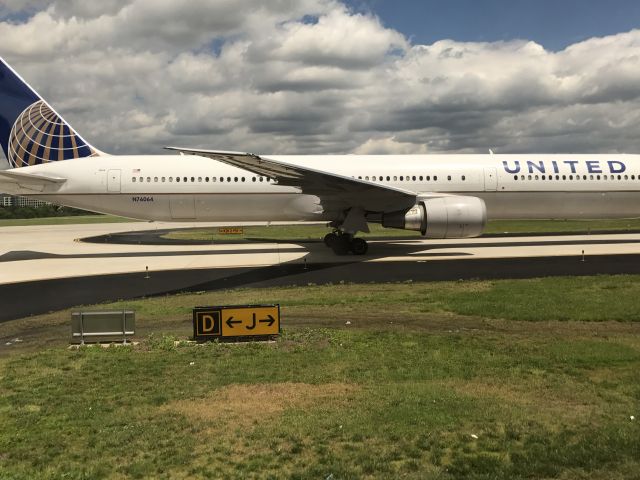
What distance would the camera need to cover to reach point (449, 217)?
733 inches

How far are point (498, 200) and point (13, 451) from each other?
21.4 metres

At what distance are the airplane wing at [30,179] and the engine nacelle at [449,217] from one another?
52.3 ft

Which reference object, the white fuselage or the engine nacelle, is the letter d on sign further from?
the white fuselage

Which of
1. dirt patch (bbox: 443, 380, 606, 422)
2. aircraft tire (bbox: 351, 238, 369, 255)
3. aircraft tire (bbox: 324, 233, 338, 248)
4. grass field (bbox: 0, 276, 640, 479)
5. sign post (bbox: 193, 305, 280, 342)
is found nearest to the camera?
grass field (bbox: 0, 276, 640, 479)

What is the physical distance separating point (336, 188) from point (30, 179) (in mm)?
13613

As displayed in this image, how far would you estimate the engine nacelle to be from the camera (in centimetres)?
1861

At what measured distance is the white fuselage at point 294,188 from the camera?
22375mm

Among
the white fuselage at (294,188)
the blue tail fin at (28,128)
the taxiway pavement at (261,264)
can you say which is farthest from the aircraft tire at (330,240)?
the blue tail fin at (28,128)

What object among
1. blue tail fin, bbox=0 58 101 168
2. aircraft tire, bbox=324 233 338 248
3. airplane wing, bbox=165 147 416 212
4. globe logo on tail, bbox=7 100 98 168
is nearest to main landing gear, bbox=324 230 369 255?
aircraft tire, bbox=324 233 338 248

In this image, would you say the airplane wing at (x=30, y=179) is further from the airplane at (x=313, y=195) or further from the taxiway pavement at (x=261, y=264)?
the taxiway pavement at (x=261, y=264)

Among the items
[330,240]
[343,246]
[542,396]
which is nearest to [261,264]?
[343,246]

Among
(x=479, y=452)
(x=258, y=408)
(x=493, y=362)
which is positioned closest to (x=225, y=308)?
(x=258, y=408)

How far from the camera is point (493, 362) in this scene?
289 inches

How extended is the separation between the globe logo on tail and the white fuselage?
1164 millimetres
